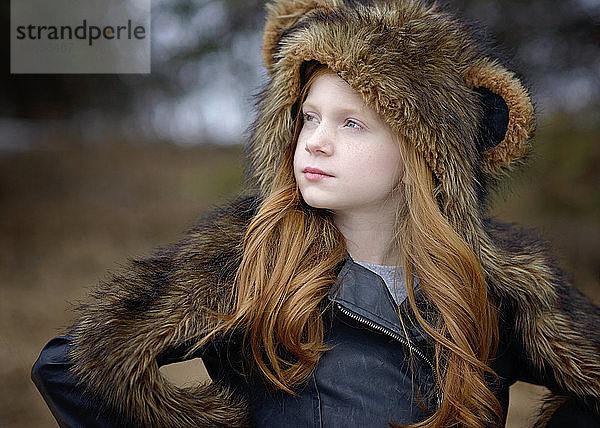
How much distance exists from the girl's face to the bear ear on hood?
26 centimetres

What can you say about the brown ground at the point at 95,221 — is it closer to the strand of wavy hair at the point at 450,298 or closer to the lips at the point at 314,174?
the strand of wavy hair at the point at 450,298

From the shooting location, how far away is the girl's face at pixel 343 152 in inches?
54.4

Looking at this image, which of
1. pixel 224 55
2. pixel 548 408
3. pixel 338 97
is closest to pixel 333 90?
pixel 338 97

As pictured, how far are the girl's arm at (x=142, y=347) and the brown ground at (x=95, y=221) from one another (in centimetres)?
230

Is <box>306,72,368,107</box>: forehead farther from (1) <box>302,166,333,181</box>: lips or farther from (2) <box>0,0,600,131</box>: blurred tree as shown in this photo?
(2) <box>0,0,600,131</box>: blurred tree

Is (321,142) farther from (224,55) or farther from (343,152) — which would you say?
(224,55)

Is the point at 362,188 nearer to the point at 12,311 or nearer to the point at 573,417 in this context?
the point at 573,417

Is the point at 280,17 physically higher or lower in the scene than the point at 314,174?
higher

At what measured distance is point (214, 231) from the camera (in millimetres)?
1490

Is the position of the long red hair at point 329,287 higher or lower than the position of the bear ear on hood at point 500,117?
lower

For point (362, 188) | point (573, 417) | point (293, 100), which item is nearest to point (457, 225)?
point (362, 188)

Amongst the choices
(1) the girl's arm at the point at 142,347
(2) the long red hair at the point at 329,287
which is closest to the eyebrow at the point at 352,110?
(2) the long red hair at the point at 329,287

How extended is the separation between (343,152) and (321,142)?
54 mm

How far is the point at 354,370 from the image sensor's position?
139cm
